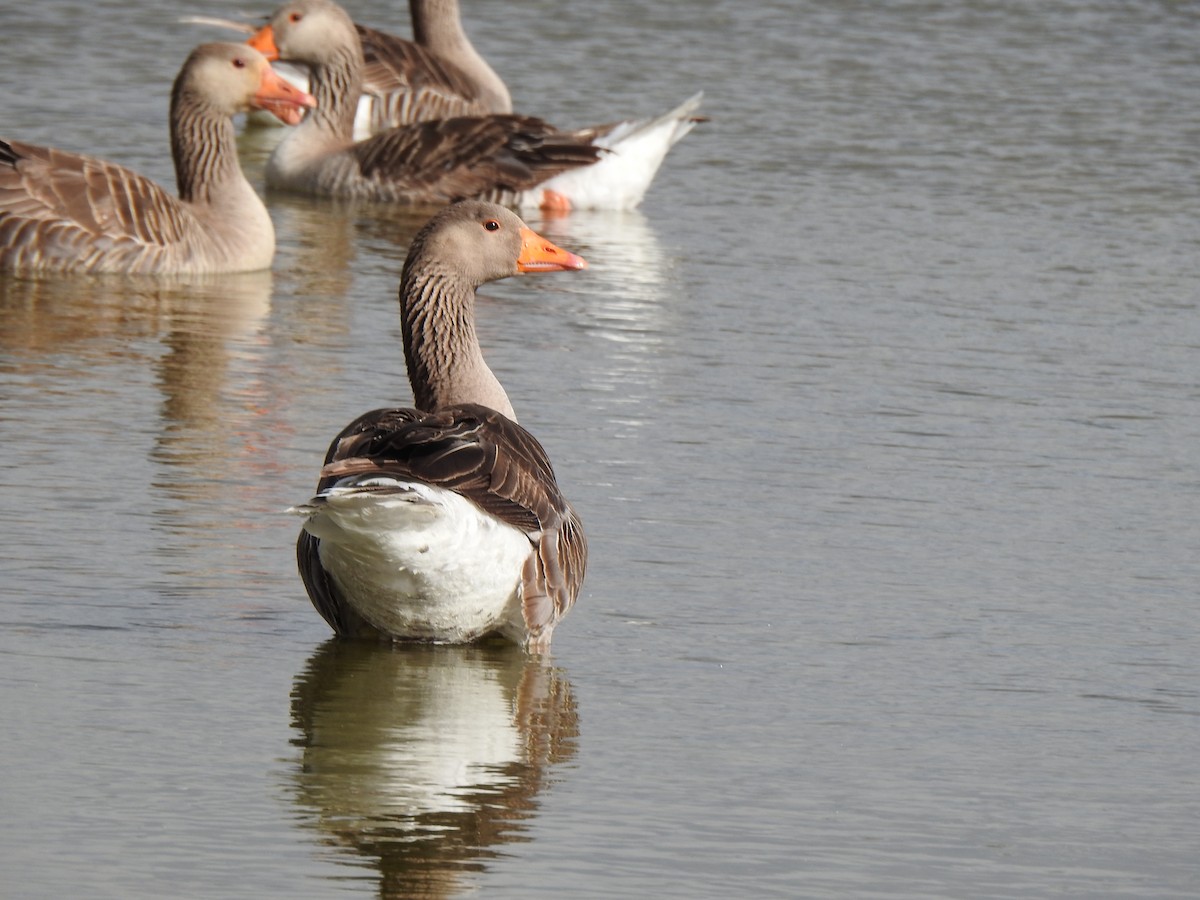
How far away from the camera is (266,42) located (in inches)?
570

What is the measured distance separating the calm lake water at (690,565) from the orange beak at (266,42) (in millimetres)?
960

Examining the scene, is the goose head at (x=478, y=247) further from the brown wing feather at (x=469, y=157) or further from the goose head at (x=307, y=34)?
the goose head at (x=307, y=34)

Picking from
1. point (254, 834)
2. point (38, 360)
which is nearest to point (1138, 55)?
point (38, 360)

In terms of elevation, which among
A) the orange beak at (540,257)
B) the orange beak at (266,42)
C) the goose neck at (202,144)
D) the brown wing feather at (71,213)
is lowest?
the brown wing feather at (71,213)

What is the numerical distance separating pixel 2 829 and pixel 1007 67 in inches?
583

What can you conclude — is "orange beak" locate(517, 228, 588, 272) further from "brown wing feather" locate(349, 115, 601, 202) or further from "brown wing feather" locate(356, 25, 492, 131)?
"brown wing feather" locate(356, 25, 492, 131)

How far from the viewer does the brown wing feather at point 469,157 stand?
46.9 feet

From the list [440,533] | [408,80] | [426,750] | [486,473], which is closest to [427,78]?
[408,80]

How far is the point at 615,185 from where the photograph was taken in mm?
14117

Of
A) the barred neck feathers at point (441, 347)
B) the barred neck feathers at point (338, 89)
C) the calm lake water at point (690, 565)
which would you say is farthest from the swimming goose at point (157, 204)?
the barred neck feathers at point (441, 347)

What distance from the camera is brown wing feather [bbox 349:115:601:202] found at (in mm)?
14281

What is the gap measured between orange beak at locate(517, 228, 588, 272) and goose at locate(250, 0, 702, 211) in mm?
6701

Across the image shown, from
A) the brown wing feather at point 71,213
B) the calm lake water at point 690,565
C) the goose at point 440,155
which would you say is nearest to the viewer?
the calm lake water at point 690,565

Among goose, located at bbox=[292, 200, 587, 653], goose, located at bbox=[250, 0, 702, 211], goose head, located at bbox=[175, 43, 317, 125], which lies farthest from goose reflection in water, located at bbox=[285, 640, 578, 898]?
goose, located at bbox=[250, 0, 702, 211]
